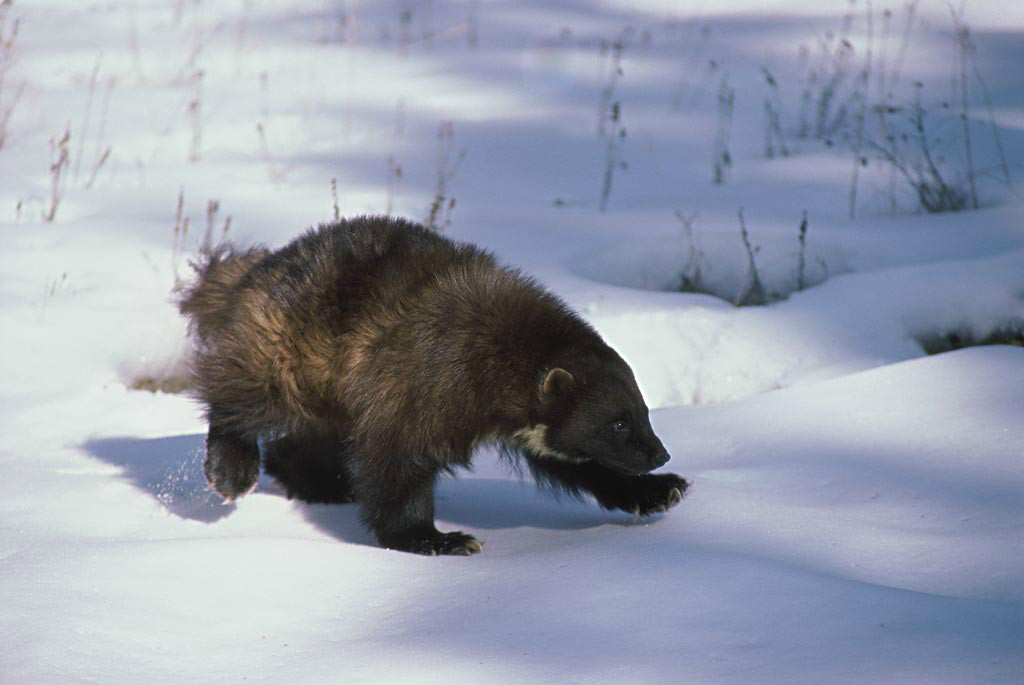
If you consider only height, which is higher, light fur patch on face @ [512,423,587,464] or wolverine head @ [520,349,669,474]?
wolverine head @ [520,349,669,474]

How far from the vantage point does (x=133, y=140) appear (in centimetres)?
704

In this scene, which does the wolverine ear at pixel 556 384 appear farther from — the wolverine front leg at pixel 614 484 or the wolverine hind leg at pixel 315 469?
the wolverine hind leg at pixel 315 469

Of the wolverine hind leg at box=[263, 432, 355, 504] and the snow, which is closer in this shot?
the snow

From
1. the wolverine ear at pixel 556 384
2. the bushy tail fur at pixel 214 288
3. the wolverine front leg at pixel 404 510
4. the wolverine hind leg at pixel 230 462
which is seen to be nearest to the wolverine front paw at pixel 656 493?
the wolverine ear at pixel 556 384

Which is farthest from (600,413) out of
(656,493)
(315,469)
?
(315,469)

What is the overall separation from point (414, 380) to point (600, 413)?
1.59 ft

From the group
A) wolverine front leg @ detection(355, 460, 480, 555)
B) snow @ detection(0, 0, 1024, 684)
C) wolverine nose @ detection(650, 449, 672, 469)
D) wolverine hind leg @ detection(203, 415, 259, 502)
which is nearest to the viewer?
snow @ detection(0, 0, 1024, 684)

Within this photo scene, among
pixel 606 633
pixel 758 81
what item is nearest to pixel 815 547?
pixel 606 633

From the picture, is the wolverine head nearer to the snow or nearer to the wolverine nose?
the wolverine nose

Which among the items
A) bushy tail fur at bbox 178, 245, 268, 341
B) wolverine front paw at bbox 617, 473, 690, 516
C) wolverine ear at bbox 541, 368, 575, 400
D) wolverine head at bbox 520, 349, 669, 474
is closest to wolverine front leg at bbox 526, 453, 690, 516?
wolverine front paw at bbox 617, 473, 690, 516

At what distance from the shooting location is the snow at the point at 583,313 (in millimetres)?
2086

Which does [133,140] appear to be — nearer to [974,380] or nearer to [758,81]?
[758,81]

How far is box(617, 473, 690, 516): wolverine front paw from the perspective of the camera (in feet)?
9.96

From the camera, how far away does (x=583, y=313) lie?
15.8 ft
